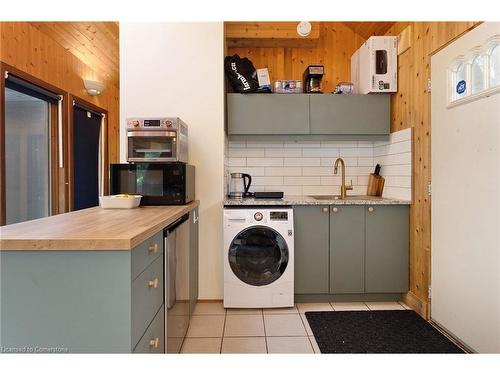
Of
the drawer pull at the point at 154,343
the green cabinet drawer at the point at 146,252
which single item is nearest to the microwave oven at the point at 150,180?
the green cabinet drawer at the point at 146,252

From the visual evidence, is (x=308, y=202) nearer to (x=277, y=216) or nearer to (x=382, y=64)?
(x=277, y=216)

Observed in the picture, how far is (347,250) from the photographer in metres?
2.76

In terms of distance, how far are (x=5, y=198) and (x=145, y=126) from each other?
1.63m

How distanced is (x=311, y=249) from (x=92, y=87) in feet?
11.8

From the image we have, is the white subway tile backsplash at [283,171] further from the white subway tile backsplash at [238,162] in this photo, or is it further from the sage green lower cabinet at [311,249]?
the sage green lower cabinet at [311,249]

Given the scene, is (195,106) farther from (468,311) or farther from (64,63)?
(468,311)

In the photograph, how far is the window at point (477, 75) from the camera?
1887 millimetres

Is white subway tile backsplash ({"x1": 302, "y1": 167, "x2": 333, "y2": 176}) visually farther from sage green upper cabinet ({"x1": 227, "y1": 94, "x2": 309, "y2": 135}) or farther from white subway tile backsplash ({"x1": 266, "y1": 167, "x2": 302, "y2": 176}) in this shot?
sage green upper cabinet ({"x1": 227, "y1": 94, "x2": 309, "y2": 135})

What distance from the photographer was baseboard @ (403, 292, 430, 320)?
2.45m

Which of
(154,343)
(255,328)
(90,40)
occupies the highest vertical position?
(90,40)

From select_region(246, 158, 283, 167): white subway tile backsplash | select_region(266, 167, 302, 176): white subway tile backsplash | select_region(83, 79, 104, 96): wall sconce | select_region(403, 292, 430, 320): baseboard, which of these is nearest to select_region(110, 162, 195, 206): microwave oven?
select_region(246, 158, 283, 167): white subway tile backsplash

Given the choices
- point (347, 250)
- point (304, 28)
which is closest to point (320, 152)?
point (347, 250)

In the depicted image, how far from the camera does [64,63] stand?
3824mm
